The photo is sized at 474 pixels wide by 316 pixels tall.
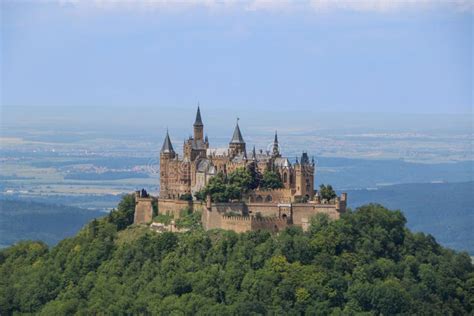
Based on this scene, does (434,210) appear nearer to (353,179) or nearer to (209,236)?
(353,179)

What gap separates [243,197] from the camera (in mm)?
66062

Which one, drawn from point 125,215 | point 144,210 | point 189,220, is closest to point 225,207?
point 189,220

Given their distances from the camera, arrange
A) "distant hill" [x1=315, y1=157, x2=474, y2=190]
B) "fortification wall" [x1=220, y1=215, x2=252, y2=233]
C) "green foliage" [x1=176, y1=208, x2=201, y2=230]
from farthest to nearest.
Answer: "distant hill" [x1=315, y1=157, x2=474, y2=190] < "green foliage" [x1=176, y1=208, x2=201, y2=230] < "fortification wall" [x1=220, y1=215, x2=252, y2=233]

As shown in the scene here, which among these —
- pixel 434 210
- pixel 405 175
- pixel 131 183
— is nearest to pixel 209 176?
pixel 434 210

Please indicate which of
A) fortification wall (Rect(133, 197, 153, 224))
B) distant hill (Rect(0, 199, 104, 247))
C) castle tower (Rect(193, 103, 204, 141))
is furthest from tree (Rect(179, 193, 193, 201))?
distant hill (Rect(0, 199, 104, 247))

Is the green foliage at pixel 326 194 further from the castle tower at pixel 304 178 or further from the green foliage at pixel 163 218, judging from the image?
the green foliage at pixel 163 218

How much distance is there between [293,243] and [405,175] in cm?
12905

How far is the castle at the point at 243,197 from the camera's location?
64188 millimetres

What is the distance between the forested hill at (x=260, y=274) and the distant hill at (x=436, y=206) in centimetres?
4425

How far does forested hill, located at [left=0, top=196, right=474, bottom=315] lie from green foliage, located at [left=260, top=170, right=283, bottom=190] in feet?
13.3

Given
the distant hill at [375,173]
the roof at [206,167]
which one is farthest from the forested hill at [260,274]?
the distant hill at [375,173]

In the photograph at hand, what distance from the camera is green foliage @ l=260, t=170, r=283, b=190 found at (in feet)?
219

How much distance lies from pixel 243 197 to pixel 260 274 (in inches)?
260

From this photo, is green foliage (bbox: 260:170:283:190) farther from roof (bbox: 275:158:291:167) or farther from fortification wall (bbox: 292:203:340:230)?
fortification wall (bbox: 292:203:340:230)
